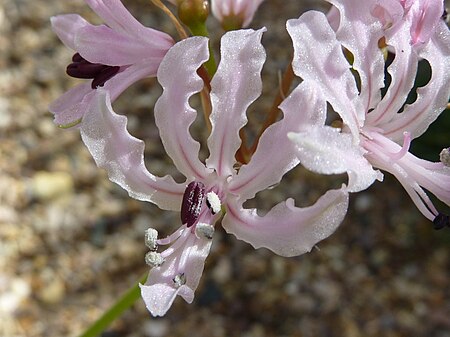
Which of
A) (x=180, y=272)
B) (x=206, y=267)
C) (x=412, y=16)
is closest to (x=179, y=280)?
(x=180, y=272)

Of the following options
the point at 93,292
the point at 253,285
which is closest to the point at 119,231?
the point at 93,292

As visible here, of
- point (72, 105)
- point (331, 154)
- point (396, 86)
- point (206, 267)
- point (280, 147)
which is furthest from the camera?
point (206, 267)

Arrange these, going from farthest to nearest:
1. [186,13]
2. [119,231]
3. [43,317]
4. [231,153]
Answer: [119,231], [43,317], [186,13], [231,153]

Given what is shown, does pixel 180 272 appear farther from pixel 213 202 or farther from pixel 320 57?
pixel 320 57

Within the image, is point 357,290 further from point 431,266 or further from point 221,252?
point 221,252

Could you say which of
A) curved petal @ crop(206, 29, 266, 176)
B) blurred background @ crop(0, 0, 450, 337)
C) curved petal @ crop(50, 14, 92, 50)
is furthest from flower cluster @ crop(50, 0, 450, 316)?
blurred background @ crop(0, 0, 450, 337)

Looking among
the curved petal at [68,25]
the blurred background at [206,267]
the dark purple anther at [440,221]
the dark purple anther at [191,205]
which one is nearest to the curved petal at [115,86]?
the curved petal at [68,25]

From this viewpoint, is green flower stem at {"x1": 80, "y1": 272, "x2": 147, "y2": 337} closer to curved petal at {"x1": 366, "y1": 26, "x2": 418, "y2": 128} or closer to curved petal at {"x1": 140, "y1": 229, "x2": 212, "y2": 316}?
curved petal at {"x1": 140, "y1": 229, "x2": 212, "y2": 316}
